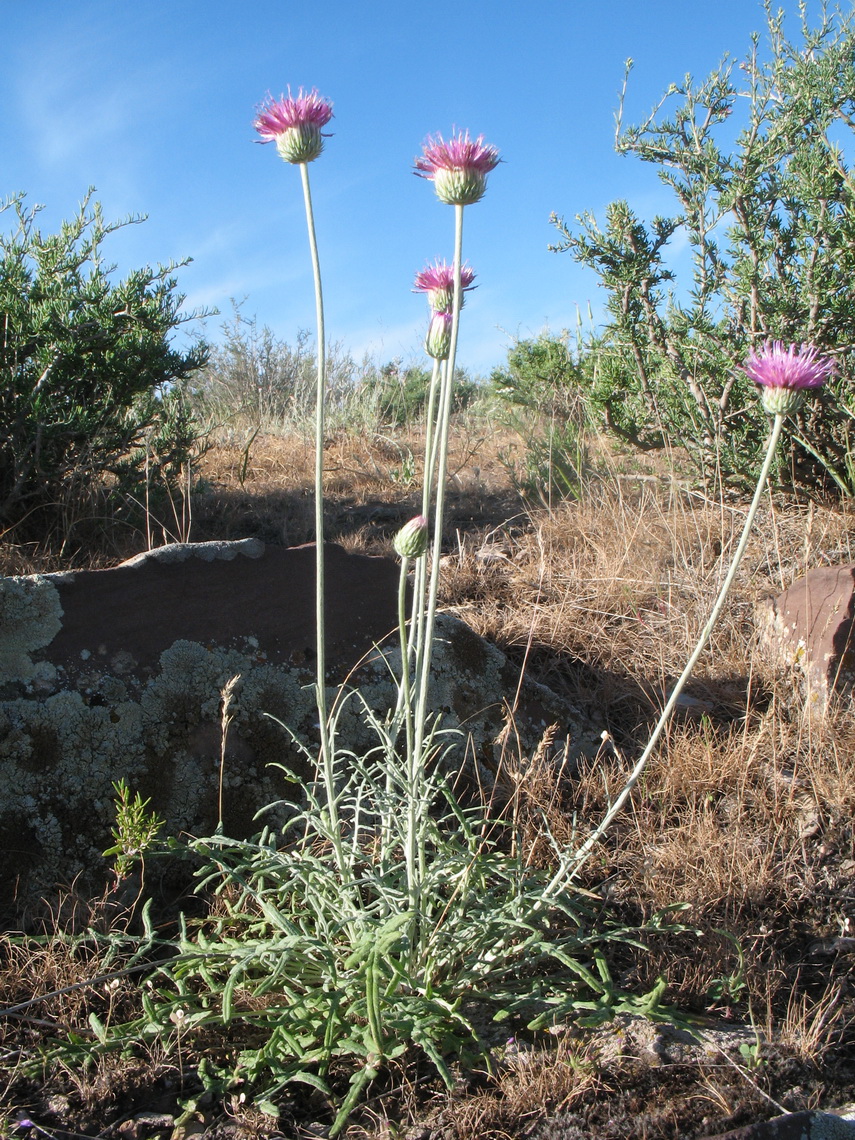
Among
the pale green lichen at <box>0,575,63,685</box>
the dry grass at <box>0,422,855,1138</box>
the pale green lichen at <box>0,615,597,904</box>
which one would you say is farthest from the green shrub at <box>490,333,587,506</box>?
the pale green lichen at <box>0,575,63,685</box>

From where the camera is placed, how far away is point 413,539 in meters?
1.62

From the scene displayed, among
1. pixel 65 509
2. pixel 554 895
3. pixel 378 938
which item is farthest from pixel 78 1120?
pixel 65 509

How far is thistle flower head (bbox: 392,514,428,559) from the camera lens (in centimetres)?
162

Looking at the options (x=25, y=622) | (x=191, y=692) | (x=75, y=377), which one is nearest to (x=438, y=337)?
Answer: (x=191, y=692)

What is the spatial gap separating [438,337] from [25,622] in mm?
1389

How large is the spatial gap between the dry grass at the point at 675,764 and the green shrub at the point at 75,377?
0.42 m

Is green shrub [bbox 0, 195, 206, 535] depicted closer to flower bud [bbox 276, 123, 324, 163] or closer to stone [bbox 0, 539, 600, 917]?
stone [bbox 0, 539, 600, 917]

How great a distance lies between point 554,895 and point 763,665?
1.65m

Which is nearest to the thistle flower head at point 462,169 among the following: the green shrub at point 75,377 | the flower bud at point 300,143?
the flower bud at point 300,143

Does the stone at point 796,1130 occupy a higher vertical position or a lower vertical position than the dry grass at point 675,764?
lower

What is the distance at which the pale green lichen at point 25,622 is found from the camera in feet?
7.27

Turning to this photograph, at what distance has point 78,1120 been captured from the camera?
59.7 inches

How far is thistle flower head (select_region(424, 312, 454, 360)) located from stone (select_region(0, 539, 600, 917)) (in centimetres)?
86

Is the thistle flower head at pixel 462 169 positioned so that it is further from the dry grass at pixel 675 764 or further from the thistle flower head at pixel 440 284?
the dry grass at pixel 675 764
